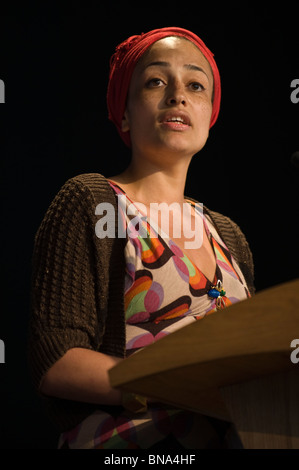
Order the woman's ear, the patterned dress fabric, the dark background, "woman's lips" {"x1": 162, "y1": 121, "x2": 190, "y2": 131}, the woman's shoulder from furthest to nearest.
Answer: the dark background
the woman's ear
"woman's lips" {"x1": 162, "y1": 121, "x2": 190, "y2": 131}
the woman's shoulder
the patterned dress fabric

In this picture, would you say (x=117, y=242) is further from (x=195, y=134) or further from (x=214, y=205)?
(x=214, y=205)

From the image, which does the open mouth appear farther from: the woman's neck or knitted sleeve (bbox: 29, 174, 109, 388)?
knitted sleeve (bbox: 29, 174, 109, 388)

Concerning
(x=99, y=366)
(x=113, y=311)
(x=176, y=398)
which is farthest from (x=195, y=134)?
(x=176, y=398)

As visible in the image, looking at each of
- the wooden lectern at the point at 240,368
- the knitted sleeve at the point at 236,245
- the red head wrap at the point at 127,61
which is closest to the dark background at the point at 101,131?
the red head wrap at the point at 127,61

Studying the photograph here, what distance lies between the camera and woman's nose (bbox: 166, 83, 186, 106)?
5.15 ft

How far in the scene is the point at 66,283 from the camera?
1316mm

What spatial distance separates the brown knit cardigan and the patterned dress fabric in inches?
1.0

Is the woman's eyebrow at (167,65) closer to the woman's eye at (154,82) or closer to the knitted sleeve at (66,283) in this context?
the woman's eye at (154,82)

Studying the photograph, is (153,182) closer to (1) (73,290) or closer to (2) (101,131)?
(1) (73,290)

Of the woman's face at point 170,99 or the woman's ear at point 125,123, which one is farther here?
the woman's ear at point 125,123

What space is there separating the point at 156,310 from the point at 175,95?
53 cm

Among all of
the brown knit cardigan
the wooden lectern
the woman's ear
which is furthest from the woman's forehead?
the wooden lectern

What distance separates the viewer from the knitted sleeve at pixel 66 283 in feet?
4.17

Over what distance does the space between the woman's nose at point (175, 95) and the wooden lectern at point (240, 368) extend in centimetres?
80
